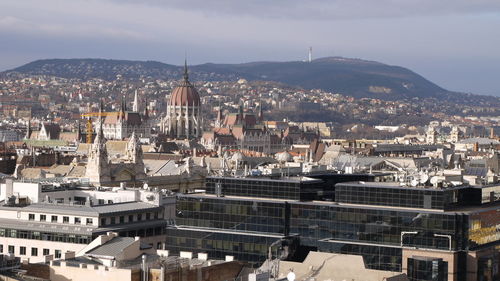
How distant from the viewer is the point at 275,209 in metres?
68.1

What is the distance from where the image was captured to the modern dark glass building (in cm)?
6300

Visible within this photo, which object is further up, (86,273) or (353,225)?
(353,225)

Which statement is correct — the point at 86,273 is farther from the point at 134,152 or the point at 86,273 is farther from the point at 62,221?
the point at 134,152

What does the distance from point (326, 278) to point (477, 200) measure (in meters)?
14.5

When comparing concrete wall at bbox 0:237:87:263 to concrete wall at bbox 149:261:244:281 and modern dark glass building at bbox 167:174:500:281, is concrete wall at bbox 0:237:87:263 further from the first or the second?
concrete wall at bbox 149:261:244:281

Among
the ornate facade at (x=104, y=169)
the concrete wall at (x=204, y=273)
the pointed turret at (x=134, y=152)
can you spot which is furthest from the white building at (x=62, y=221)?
the pointed turret at (x=134, y=152)

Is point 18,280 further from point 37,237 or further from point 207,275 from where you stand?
point 37,237

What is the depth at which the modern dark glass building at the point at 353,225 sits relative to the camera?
6300 centimetres

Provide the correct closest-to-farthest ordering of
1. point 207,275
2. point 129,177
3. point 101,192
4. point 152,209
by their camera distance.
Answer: point 207,275 < point 152,209 < point 101,192 < point 129,177

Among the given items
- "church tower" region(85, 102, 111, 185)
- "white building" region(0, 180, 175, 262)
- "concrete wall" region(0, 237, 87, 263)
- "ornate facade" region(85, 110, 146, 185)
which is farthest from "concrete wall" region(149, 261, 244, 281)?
"church tower" region(85, 102, 111, 185)

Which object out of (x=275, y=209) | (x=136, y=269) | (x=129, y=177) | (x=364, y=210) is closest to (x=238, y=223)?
(x=275, y=209)

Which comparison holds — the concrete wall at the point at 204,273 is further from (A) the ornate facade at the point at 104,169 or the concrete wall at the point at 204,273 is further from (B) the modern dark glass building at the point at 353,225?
(A) the ornate facade at the point at 104,169

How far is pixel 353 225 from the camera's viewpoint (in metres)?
65.9

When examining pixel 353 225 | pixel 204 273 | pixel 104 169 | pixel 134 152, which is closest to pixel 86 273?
pixel 204 273
